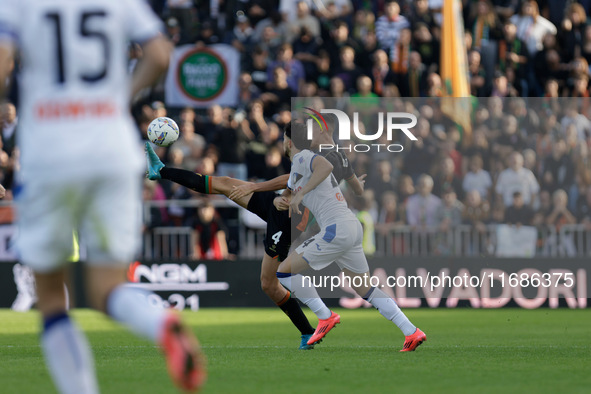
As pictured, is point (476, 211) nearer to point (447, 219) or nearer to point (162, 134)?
point (447, 219)

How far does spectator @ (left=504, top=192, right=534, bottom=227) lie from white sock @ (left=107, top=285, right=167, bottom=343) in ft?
40.6

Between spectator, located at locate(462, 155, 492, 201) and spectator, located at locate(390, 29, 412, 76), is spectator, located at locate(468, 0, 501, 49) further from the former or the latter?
spectator, located at locate(462, 155, 492, 201)

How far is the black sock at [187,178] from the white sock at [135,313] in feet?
16.4

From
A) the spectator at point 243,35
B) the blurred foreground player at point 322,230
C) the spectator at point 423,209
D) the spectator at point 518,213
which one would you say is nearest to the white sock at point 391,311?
the blurred foreground player at point 322,230

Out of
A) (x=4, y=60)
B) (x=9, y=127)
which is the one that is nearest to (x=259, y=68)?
(x=9, y=127)

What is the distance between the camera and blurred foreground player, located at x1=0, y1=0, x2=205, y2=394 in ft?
16.0

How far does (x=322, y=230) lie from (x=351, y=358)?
152 centimetres

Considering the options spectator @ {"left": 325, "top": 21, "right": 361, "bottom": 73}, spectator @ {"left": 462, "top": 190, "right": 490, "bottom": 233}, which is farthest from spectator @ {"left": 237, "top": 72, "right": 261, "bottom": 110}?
spectator @ {"left": 462, "top": 190, "right": 490, "bottom": 233}

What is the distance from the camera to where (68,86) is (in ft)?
16.2

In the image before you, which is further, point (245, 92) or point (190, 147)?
point (245, 92)

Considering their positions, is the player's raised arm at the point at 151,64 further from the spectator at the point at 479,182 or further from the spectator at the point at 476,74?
the spectator at the point at 476,74

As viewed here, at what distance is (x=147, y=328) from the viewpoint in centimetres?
485

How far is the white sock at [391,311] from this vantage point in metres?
9.73

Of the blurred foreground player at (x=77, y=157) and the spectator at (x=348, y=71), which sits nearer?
the blurred foreground player at (x=77, y=157)
